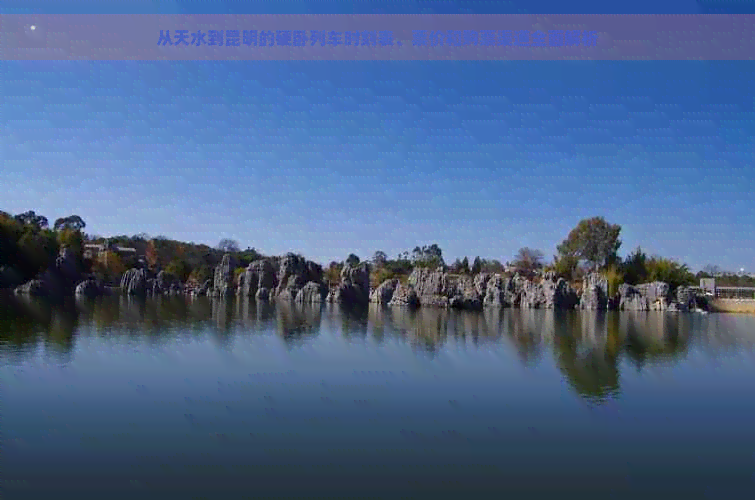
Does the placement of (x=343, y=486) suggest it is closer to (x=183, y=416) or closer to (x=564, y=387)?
(x=183, y=416)

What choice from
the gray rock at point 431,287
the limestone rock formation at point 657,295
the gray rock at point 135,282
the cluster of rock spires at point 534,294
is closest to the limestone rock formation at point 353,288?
the cluster of rock spires at point 534,294

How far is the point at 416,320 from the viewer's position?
2986 cm

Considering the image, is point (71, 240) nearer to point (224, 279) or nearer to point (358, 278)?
point (224, 279)

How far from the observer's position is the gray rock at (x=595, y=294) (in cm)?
4481

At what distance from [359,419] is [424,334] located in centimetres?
1342

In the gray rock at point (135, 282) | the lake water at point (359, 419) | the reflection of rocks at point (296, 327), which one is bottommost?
the lake water at point (359, 419)

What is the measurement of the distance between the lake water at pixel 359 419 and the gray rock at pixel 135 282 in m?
26.4

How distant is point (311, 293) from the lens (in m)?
47.1

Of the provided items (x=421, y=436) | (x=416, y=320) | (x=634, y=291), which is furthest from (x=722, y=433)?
(x=634, y=291)

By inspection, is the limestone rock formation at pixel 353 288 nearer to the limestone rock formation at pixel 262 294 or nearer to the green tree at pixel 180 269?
the limestone rock formation at pixel 262 294

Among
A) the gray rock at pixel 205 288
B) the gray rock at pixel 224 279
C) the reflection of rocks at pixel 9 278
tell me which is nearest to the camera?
the reflection of rocks at pixel 9 278

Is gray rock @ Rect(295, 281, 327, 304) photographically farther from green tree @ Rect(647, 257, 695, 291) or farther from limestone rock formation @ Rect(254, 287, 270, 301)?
green tree @ Rect(647, 257, 695, 291)

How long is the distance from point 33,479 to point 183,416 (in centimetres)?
279

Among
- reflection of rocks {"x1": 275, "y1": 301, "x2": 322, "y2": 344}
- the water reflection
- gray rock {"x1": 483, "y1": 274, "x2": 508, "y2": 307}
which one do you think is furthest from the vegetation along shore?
reflection of rocks {"x1": 275, "y1": 301, "x2": 322, "y2": 344}
